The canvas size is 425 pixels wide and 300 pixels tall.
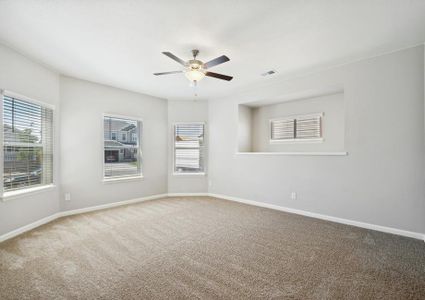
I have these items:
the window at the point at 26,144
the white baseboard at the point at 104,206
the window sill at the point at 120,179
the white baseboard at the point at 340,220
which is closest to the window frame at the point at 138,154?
the window sill at the point at 120,179

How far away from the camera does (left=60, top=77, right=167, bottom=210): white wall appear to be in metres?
4.08

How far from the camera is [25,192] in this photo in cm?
323

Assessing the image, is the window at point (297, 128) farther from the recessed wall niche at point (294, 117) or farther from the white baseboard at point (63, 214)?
the white baseboard at point (63, 214)

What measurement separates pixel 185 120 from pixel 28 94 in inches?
129

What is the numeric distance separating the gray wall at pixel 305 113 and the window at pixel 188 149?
4.80 ft

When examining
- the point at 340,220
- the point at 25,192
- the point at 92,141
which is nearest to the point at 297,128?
the point at 340,220

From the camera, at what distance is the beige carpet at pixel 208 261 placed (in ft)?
6.11

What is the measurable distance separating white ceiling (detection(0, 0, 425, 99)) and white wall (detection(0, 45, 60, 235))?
18 cm

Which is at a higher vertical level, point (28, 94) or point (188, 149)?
point (28, 94)

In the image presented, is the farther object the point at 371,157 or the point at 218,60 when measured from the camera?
the point at 371,157

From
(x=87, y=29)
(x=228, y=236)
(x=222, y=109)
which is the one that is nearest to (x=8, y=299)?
(x=228, y=236)

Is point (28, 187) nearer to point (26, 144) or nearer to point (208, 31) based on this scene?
point (26, 144)

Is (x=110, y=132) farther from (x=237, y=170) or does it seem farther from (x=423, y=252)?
(x=423, y=252)

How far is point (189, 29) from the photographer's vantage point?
98.4 inches
